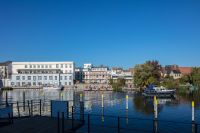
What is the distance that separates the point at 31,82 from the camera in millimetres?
190375

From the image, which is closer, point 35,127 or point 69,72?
point 35,127

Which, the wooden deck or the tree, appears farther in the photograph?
the tree

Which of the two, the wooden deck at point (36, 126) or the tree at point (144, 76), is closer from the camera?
the wooden deck at point (36, 126)

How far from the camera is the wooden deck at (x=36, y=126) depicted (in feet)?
65.0

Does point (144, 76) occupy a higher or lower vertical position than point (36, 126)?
higher

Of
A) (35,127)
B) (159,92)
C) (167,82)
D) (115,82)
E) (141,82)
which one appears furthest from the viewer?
(115,82)

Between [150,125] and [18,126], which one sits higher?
[18,126]

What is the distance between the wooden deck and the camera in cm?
1983

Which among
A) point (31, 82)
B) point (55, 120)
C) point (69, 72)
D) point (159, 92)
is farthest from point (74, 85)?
point (55, 120)

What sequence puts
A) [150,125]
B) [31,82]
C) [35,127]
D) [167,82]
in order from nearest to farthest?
[35,127]
[150,125]
[167,82]
[31,82]

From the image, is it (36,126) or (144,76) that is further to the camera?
(144,76)

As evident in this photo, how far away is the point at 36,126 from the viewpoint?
2123 cm

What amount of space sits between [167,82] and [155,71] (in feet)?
30.6

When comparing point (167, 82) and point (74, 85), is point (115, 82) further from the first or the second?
point (167, 82)
